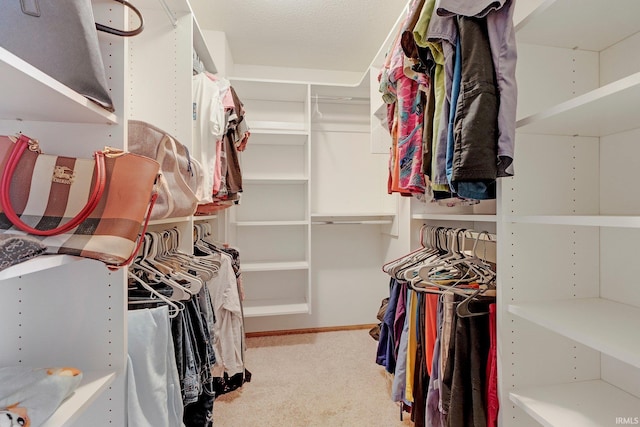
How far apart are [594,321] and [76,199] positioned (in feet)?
4.49

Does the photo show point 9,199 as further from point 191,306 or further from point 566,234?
point 566,234

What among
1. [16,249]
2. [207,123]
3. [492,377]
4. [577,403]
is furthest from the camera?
[207,123]

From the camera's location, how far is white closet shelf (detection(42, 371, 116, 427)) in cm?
57

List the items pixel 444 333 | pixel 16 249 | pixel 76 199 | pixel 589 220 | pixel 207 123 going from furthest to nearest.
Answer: pixel 207 123, pixel 444 333, pixel 589 220, pixel 76 199, pixel 16 249

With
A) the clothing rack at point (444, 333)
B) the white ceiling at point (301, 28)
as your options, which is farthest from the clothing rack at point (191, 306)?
the white ceiling at point (301, 28)

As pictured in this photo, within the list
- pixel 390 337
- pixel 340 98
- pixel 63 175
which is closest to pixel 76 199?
pixel 63 175

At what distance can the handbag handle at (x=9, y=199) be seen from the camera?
1.74 feet

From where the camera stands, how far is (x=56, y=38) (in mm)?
566

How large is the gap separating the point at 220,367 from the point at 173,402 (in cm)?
81

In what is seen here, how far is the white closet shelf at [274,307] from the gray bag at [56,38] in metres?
2.16

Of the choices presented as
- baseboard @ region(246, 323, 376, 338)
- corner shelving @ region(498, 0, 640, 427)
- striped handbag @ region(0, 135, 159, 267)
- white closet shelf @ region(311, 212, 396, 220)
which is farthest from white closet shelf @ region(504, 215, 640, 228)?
baseboard @ region(246, 323, 376, 338)

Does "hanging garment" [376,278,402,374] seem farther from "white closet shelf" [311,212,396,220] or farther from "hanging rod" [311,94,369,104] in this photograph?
"hanging rod" [311,94,369,104]

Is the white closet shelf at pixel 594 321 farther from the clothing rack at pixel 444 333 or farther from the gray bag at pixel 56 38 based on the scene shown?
the gray bag at pixel 56 38

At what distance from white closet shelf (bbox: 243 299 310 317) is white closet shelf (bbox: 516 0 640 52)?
224 centimetres
